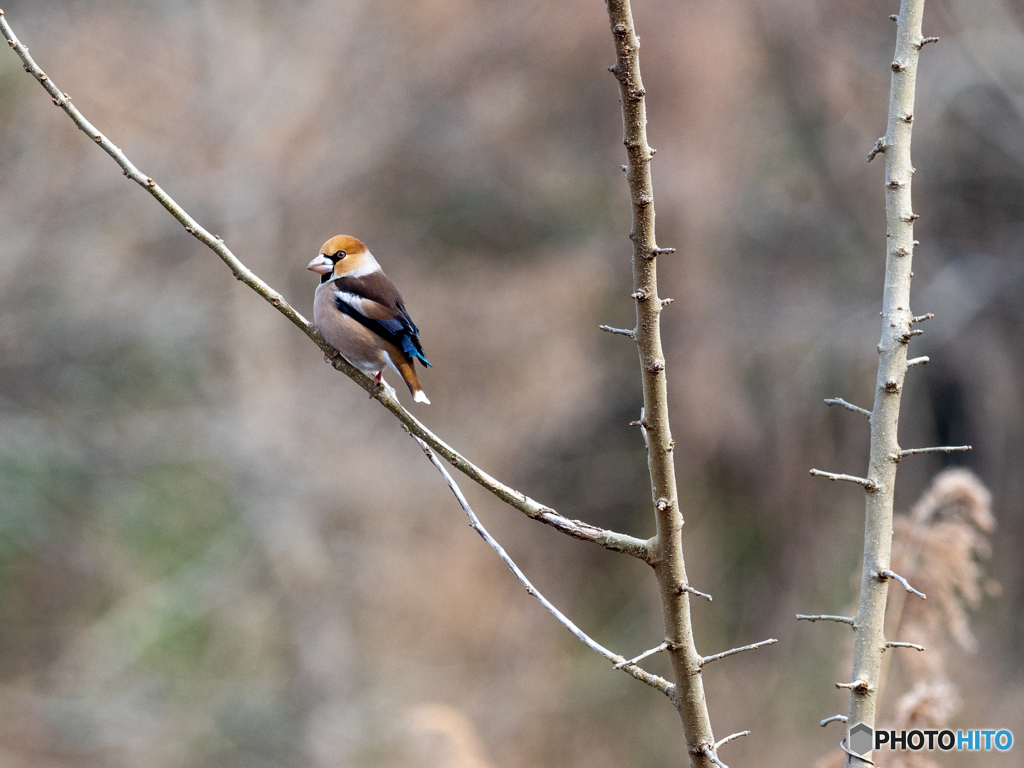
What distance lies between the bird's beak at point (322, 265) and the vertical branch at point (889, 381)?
1847 millimetres

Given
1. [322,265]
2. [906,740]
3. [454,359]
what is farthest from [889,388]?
[454,359]

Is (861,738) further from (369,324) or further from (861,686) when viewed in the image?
(369,324)

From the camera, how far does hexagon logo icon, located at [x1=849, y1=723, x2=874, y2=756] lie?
1802 mm

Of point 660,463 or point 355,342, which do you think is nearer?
point 660,463

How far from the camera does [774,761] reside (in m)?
9.41

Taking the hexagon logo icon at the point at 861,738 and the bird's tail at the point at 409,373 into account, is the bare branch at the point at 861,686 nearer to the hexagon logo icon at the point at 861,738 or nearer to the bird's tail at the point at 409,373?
the hexagon logo icon at the point at 861,738

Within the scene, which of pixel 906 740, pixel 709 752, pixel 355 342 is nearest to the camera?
pixel 709 752

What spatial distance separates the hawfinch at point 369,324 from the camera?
2.88 metres

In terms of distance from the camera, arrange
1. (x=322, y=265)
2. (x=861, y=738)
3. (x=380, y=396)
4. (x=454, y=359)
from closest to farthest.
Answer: (x=861, y=738), (x=380, y=396), (x=322, y=265), (x=454, y=359)

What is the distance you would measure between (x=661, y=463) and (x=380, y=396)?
0.79 m

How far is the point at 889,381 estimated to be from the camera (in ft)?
6.02

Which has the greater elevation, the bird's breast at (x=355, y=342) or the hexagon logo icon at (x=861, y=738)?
the bird's breast at (x=355, y=342)

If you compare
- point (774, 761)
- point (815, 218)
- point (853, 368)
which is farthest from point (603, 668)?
point (815, 218)

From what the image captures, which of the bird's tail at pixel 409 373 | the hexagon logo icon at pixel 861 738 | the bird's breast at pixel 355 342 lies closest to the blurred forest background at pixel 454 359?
the bird's tail at pixel 409 373
